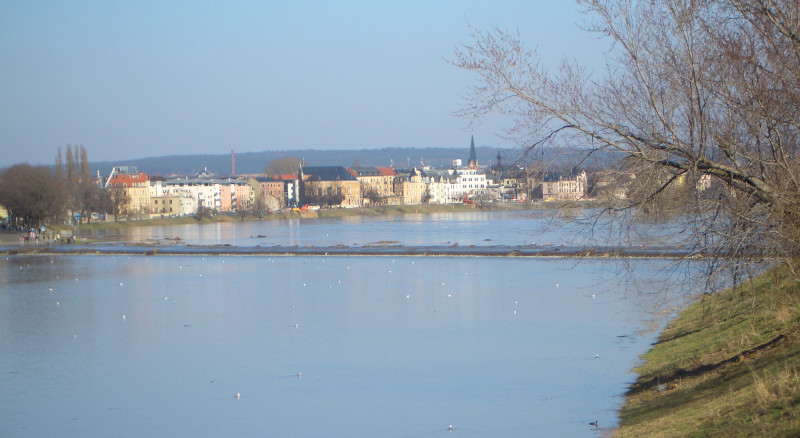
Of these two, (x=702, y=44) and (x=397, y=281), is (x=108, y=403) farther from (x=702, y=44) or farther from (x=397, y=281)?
(x=397, y=281)

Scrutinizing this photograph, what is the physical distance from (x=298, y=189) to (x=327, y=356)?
418 ft

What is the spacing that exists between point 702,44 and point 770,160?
4.36ft

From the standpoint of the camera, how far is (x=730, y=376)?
908cm

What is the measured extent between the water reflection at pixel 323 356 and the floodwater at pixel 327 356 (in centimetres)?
5

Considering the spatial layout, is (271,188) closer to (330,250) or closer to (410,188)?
(410,188)

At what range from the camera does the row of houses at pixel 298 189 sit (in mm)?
112250

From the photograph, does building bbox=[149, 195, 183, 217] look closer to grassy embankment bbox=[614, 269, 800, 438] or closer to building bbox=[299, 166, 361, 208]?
building bbox=[299, 166, 361, 208]

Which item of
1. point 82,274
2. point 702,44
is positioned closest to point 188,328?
point 702,44

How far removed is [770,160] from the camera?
7582 millimetres

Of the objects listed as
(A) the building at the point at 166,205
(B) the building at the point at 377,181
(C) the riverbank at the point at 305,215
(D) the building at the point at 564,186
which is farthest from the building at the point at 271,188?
(D) the building at the point at 564,186

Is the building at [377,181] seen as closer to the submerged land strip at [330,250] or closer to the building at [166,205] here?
the building at [166,205]

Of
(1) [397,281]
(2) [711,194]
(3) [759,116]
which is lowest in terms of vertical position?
(1) [397,281]

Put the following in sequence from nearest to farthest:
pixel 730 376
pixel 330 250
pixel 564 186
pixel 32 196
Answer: pixel 564 186 < pixel 730 376 < pixel 330 250 < pixel 32 196

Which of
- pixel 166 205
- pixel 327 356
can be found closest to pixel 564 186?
pixel 327 356
